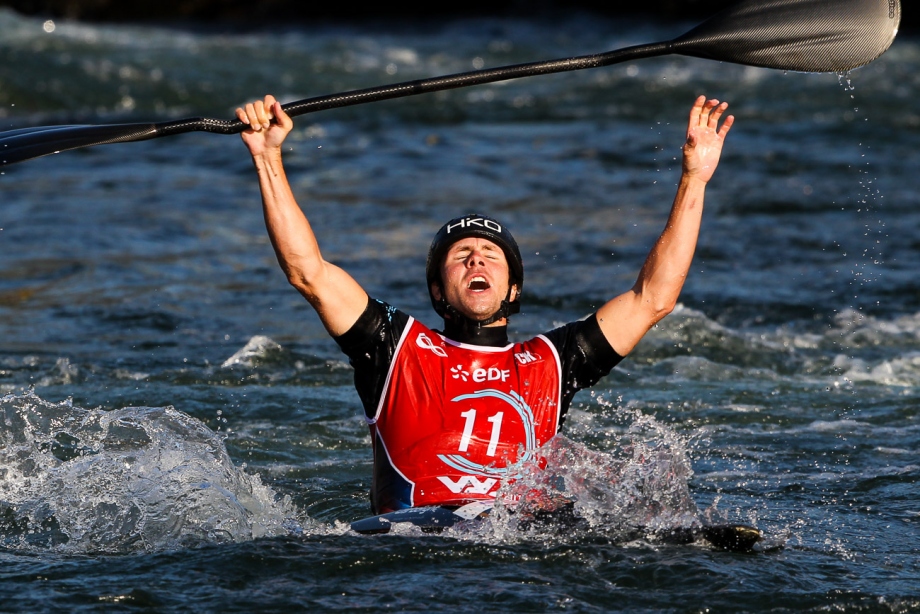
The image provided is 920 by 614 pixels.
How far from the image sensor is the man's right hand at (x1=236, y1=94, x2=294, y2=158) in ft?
17.0

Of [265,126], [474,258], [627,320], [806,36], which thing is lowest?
[627,320]

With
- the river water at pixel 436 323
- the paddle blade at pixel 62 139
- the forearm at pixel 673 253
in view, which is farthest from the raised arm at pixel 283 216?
the forearm at pixel 673 253

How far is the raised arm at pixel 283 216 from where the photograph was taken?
17.0ft

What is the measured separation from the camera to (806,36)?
6.32 m

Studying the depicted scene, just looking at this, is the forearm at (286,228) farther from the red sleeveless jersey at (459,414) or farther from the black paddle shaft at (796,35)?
the black paddle shaft at (796,35)

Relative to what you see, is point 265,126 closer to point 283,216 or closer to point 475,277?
point 283,216

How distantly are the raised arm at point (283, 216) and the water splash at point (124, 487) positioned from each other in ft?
3.28

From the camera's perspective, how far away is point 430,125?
18.7 metres

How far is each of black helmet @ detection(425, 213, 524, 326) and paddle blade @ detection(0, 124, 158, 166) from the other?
136 centimetres

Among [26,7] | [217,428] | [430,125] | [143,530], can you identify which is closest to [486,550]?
[143,530]

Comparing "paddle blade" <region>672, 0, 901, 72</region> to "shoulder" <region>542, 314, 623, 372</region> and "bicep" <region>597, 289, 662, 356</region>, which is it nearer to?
"bicep" <region>597, 289, 662, 356</region>

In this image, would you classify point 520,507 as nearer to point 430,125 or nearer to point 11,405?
point 11,405

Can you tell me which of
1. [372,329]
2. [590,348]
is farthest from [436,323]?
[372,329]

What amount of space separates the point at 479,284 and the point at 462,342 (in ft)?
0.89
